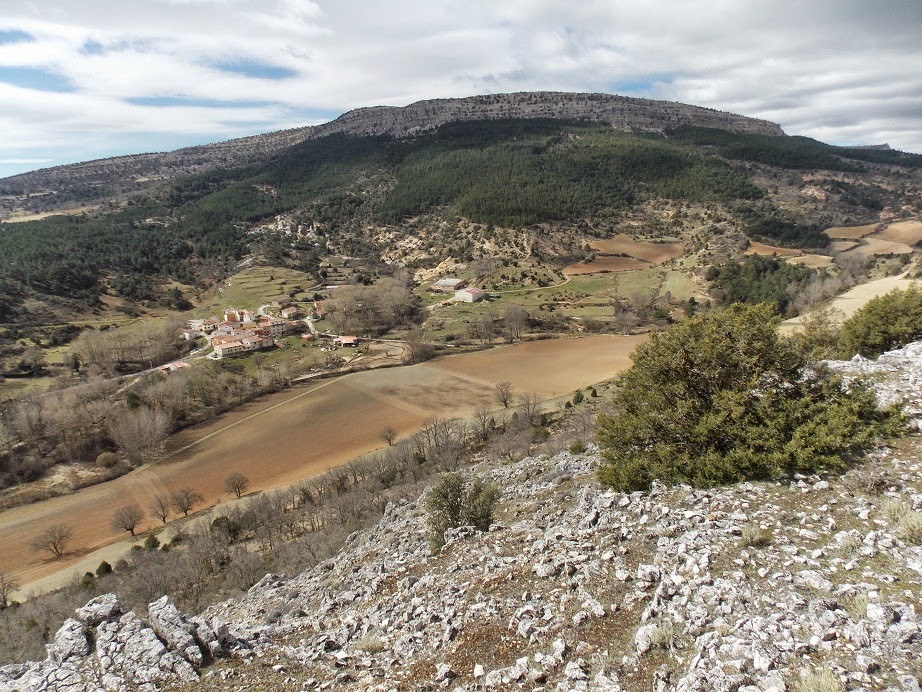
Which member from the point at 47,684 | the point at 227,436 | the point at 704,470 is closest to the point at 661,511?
the point at 704,470

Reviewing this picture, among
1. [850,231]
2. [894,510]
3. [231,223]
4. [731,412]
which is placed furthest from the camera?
[231,223]

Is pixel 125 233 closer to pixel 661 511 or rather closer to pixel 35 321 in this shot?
pixel 35 321

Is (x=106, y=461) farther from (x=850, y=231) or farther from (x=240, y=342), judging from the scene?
(x=850, y=231)

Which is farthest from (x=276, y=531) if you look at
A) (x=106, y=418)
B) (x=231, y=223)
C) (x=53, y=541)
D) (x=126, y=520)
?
(x=231, y=223)

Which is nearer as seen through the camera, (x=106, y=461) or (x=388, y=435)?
(x=106, y=461)

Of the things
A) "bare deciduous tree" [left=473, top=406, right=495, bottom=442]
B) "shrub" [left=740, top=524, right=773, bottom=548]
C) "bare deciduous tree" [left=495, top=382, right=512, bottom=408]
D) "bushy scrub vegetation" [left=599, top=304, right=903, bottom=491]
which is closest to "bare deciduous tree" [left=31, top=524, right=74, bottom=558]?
"bare deciduous tree" [left=473, top=406, right=495, bottom=442]

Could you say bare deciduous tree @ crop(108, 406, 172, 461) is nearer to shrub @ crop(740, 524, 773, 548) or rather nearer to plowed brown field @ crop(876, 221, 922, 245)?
shrub @ crop(740, 524, 773, 548)

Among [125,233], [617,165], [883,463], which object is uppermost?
[617,165]

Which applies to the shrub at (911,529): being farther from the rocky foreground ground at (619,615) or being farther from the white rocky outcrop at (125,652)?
the white rocky outcrop at (125,652)
